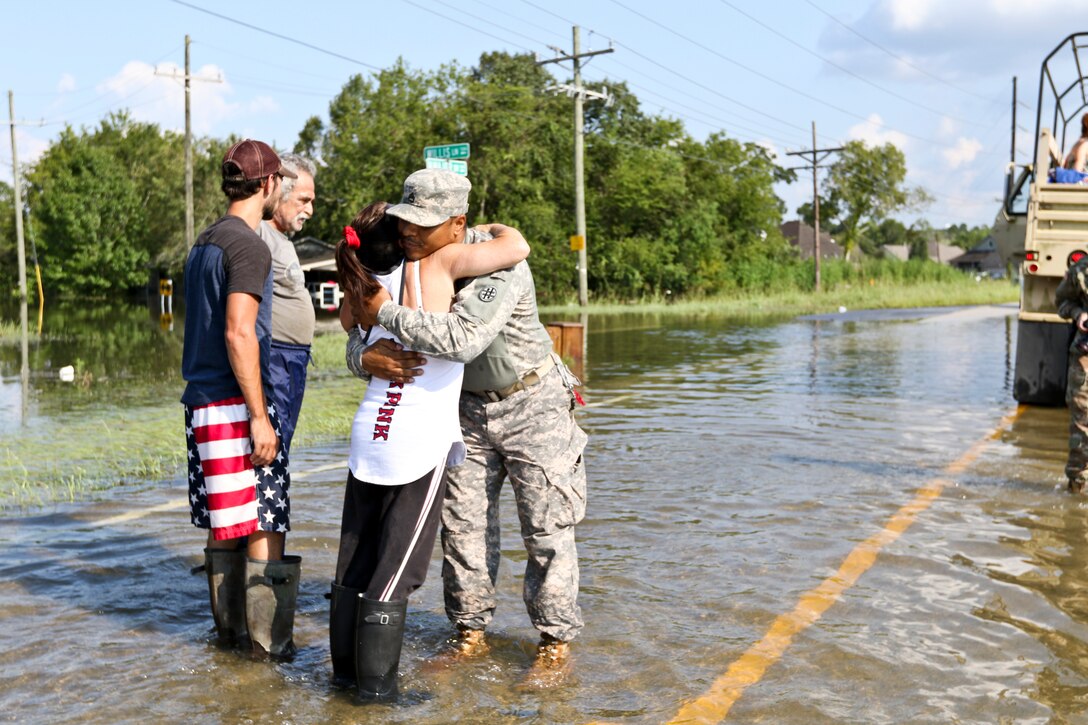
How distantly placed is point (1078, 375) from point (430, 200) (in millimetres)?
5373

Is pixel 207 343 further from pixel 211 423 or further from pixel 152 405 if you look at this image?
pixel 152 405

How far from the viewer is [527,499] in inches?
174

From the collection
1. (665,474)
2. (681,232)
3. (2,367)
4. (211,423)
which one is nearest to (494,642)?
(211,423)

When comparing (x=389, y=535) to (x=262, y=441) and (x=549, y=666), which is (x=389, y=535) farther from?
(x=549, y=666)

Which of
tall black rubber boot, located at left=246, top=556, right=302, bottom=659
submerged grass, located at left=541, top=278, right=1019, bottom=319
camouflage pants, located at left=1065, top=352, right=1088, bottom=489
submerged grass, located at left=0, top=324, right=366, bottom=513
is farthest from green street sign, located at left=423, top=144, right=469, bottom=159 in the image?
submerged grass, located at left=541, top=278, right=1019, bottom=319

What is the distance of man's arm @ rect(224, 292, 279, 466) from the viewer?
4.12 meters

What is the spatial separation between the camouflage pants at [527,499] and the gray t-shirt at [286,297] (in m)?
0.81

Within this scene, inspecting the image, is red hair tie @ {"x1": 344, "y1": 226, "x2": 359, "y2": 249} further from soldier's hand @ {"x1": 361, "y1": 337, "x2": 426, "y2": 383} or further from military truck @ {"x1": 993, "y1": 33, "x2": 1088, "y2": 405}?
military truck @ {"x1": 993, "y1": 33, "x2": 1088, "y2": 405}

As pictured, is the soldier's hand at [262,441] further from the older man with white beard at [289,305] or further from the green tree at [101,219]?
the green tree at [101,219]

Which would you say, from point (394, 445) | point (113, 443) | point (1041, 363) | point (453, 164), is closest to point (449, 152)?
point (453, 164)

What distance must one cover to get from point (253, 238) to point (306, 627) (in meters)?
1.71

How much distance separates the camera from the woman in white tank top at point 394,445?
388 cm

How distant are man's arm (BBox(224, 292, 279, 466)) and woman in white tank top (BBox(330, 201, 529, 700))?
0.41 m

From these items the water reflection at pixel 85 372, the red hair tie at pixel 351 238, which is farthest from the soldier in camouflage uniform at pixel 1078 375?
the water reflection at pixel 85 372
